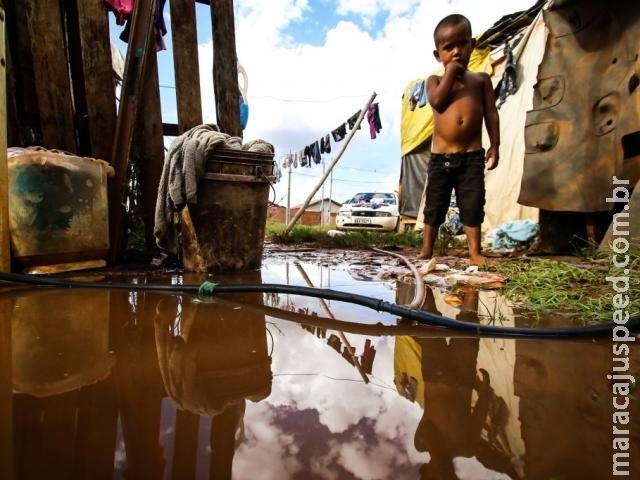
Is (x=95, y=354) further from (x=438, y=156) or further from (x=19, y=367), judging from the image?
(x=438, y=156)

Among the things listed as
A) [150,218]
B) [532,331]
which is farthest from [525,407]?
[150,218]

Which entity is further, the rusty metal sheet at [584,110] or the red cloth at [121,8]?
the red cloth at [121,8]

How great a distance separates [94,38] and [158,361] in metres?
2.92

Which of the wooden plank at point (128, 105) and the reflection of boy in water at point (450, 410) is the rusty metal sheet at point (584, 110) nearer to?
the reflection of boy in water at point (450, 410)

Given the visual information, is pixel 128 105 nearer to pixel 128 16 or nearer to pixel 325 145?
pixel 128 16

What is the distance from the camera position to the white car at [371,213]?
37.0ft

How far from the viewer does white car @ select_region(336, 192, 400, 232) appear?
11266 mm

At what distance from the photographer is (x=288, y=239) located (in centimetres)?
537

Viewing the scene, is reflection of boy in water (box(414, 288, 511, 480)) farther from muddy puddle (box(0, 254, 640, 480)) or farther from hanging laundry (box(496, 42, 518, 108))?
hanging laundry (box(496, 42, 518, 108))

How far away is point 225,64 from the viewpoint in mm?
3135

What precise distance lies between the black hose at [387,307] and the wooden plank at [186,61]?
1.72m

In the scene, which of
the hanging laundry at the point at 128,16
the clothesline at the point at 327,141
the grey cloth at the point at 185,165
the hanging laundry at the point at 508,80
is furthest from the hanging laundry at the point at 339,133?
the grey cloth at the point at 185,165

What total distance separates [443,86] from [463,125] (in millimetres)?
327

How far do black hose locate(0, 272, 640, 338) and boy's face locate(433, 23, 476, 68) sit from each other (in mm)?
2199
